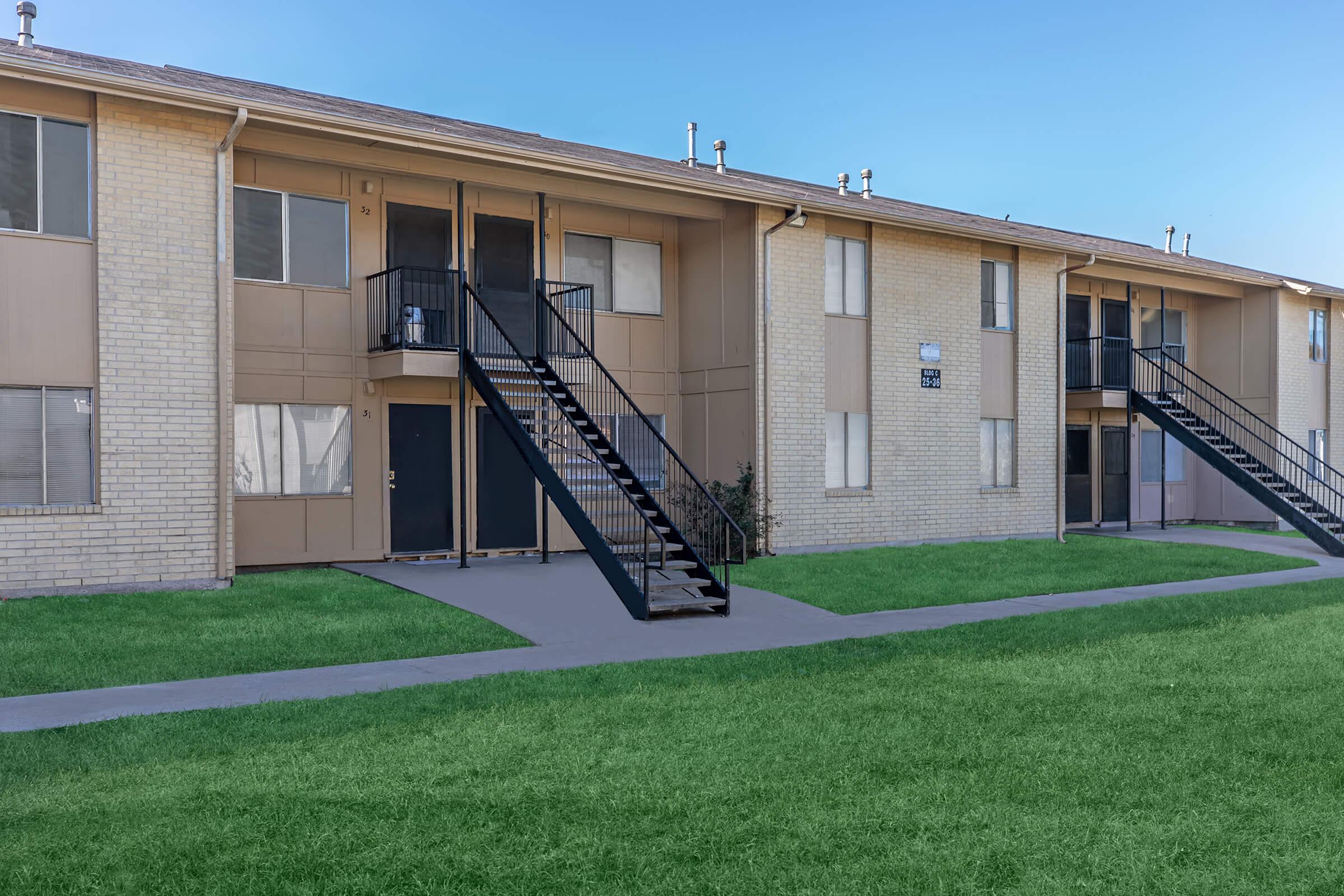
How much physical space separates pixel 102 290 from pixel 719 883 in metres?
10.9

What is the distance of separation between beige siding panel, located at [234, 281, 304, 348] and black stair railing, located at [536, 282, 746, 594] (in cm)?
337

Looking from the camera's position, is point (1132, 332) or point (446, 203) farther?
point (1132, 332)

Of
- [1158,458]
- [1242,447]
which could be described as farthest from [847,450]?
[1158,458]

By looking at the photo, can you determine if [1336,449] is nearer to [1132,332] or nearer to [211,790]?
[1132,332]

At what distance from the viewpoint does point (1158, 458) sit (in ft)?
86.8

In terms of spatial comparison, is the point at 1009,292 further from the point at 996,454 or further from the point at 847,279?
the point at 847,279

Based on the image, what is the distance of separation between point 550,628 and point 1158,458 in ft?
65.5

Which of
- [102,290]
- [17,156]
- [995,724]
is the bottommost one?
[995,724]

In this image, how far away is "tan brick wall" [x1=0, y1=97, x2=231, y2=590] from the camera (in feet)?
40.7

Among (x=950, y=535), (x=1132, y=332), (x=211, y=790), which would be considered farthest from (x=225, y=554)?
(x=1132, y=332)

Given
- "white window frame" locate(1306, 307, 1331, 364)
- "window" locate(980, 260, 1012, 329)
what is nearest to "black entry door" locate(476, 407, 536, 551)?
"window" locate(980, 260, 1012, 329)

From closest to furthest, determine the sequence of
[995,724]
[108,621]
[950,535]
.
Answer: [995,724], [108,621], [950,535]

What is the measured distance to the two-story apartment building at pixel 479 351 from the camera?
40.8ft

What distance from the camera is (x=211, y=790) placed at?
5562mm
